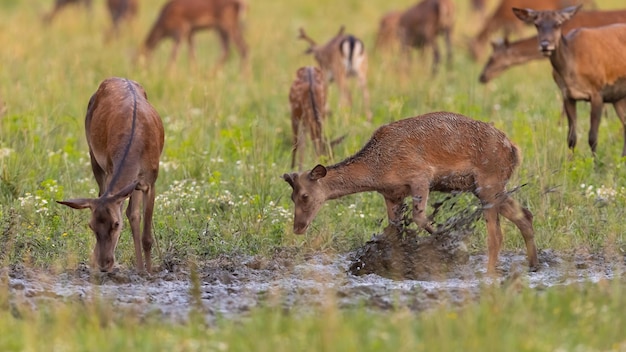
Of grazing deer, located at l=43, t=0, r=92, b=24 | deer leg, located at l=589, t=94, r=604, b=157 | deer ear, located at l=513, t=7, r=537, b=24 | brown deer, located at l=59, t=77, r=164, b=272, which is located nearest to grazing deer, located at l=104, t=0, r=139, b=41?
grazing deer, located at l=43, t=0, r=92, b=24

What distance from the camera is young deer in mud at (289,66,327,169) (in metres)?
11.1

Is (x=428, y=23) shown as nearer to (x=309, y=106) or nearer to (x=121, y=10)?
(x=121, y=10)

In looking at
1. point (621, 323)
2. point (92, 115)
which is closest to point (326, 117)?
point (92, 115)

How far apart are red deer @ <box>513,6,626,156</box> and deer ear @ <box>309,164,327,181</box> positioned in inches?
149

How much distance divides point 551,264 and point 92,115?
3.42 m

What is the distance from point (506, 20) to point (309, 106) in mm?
9633

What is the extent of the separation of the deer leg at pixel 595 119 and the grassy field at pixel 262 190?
144 millimetres

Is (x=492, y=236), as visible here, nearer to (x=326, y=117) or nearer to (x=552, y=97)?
(x=326, y=117)

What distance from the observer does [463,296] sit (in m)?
6.61

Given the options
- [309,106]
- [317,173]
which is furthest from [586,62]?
[317,173]

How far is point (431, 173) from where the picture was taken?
8.02 m

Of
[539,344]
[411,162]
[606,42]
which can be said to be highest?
[606,42]

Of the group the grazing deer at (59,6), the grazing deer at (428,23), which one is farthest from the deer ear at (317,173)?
Result: the grazing deer at (59,6)

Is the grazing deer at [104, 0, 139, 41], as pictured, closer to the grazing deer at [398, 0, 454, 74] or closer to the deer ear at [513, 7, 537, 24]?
the grazing deer at [398, 0, 454, 74]
